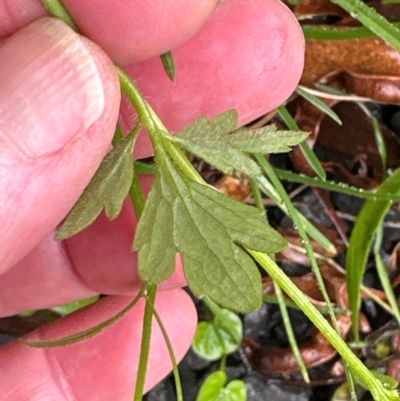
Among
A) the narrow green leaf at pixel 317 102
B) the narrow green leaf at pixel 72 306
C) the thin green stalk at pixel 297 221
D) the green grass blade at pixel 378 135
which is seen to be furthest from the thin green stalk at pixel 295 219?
the narrow green leaf at pixel 72 306

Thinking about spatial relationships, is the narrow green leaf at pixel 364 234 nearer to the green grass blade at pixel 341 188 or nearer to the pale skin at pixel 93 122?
the green grass blade at pixel 341 188

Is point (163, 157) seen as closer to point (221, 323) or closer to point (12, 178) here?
point (12, 178)

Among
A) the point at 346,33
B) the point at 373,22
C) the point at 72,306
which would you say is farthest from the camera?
the point at 72,306

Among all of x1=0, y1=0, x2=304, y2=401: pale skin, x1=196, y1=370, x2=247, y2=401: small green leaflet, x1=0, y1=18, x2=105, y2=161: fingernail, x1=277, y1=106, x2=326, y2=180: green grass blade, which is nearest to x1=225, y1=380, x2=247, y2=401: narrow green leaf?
x1=196, y1=370, x2=247, y2=401: small green leaflet

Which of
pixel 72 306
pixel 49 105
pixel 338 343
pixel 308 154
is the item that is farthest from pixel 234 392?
pixel 49 105

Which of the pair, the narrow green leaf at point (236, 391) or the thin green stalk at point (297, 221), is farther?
the narrow green leaf at point (236, 391)

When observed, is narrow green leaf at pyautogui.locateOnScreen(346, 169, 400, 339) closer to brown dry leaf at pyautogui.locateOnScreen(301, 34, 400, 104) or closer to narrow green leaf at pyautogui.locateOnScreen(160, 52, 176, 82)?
brown dry leaf at pyautogui.locateOnScreen(301, 34, 400, 104)

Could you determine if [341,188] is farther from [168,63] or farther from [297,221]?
[168,63]
